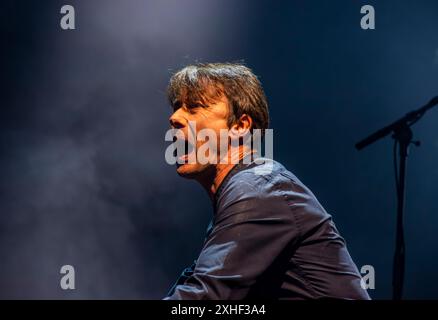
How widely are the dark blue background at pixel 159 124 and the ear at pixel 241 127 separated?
1953 mm

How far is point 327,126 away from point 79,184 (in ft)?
5.91

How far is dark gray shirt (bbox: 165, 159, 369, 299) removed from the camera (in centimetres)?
99

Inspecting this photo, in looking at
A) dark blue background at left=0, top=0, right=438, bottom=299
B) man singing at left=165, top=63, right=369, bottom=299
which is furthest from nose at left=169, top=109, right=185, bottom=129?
dark blue background at left=0, top=0, right=438, bottom=299

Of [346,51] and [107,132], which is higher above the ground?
[346,51]

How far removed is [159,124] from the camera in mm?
3518

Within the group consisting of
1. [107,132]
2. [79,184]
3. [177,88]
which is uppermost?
[177,88]

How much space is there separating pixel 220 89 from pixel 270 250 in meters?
0.61

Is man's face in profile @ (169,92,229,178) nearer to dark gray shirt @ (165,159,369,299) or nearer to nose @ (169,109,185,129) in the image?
nose @ (169,109,185,129)

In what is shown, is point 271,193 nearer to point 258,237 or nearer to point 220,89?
point 258,237

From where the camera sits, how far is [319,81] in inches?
139

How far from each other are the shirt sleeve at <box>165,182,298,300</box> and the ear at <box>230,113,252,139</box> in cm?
40

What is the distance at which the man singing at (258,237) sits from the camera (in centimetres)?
99
